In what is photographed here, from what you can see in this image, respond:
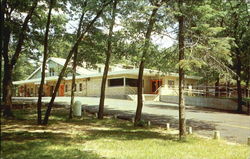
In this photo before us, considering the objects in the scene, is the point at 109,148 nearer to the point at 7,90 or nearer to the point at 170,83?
the point at 7,90

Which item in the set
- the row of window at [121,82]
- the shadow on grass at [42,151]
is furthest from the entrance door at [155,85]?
the shadow on grass at [42,151]

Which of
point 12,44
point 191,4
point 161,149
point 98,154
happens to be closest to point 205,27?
point 191,4

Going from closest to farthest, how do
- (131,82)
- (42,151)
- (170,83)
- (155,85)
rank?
(42,151) < (131,82) < (155,85) < (170,83)

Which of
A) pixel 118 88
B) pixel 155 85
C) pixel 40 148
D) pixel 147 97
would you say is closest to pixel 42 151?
pixel 40 148

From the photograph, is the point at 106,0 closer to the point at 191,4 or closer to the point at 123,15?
the point at 123,15

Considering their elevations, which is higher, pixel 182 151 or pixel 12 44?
pixel 12 44

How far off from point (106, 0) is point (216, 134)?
9244mm

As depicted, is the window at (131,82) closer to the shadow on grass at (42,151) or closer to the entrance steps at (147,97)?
the entrance steps at (147,97)

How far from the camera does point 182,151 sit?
29.7 feet

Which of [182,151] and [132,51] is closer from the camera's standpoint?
[182,151]

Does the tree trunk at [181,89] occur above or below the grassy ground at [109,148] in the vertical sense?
above

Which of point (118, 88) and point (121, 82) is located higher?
point (121, 82)

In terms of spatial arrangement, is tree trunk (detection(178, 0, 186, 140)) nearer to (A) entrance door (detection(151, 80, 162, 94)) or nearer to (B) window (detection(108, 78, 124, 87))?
(B) window (detection(108, 78, 124, 87))

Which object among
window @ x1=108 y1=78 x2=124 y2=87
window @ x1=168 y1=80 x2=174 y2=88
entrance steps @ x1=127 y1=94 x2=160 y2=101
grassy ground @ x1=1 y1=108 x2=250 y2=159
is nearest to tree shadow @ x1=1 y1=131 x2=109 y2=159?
grassy ground @ x1=1 y1=108 x2=250 y2=159
